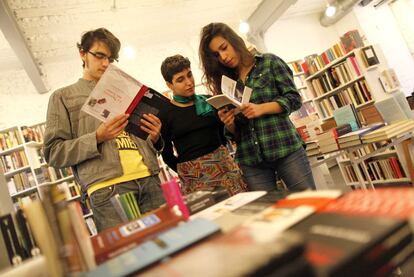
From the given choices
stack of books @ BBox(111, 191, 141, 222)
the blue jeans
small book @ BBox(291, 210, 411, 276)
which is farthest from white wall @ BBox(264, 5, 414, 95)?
small book @ BBox(291, 210, 411, 276)

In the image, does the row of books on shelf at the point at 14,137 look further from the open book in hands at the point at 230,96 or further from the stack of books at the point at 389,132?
the stack of books at the point at 389,132

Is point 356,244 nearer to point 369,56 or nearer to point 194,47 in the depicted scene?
point 369,56

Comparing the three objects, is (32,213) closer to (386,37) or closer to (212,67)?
(212,67)

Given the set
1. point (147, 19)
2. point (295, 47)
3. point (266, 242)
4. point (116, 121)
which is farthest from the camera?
point (295, 47)

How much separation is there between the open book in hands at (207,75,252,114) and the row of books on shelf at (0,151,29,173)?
396 centimetres

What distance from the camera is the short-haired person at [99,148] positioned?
1.29 metres

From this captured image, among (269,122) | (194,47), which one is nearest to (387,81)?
(194,47)

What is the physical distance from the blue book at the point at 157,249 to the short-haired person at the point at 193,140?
2.80ft

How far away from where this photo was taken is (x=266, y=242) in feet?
1.24

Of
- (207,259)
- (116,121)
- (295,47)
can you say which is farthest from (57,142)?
(295,47)

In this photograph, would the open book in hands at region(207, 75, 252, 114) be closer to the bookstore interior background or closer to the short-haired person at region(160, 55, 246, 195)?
the short-haired person at region(160, 55, 246, 195)

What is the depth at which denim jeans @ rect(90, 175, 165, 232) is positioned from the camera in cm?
126

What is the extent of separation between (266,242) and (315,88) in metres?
4.88

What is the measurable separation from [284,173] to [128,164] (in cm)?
74
